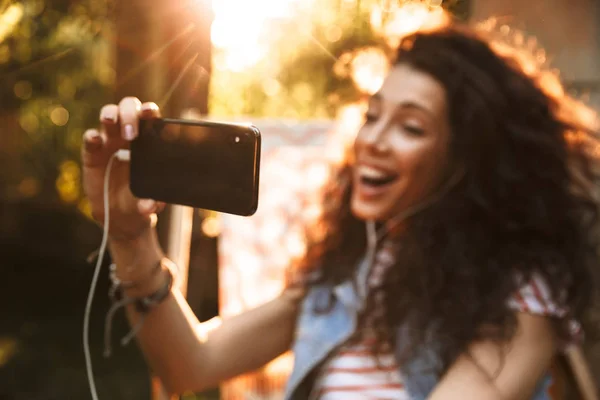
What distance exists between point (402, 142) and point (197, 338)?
43cm

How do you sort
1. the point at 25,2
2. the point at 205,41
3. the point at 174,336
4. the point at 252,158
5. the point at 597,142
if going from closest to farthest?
the point at 252,158, the point at 205,41, the point at 25,2, the point at 174,336, the point at 597,142

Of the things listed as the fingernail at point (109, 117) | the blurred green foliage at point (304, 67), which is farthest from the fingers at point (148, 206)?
the blurred green foliage at point (304, 67)

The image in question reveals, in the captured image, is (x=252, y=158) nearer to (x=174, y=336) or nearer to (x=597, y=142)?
(x=174, y=336)

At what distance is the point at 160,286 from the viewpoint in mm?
914

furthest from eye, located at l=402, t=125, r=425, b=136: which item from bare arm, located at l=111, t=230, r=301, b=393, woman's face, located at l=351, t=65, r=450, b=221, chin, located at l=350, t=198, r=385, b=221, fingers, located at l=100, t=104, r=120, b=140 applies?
fingers, located at l=100, t=104, r=120, b=140

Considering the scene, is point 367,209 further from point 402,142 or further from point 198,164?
point 198,164

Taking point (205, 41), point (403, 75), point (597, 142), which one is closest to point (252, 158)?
point (205, 41)

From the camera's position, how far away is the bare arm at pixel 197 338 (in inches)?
35.7

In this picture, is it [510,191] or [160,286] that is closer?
[160,286]

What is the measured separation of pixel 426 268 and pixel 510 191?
17 cm

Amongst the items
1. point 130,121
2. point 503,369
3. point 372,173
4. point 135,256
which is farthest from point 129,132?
point 503,369

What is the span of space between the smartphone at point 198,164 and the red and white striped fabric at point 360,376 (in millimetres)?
492

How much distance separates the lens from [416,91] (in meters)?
1.03

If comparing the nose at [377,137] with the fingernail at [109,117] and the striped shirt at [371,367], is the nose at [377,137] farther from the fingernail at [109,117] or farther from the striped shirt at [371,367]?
the fingernail at [109,117]
